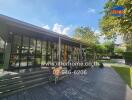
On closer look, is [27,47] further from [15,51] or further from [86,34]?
[86,34]

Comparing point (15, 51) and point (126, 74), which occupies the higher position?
point (15, 51)

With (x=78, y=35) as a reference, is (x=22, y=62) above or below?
below

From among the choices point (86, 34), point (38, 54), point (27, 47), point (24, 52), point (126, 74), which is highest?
point (86, 34)

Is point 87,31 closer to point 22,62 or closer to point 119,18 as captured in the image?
point 22,62

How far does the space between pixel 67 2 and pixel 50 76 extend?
7.83 m

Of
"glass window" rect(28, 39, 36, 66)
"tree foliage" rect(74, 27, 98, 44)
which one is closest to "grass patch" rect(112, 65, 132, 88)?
"glass window" rect(28, 39, 36, 66)

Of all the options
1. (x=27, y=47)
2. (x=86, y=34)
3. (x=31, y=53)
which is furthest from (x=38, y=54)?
(x=86, y=34)

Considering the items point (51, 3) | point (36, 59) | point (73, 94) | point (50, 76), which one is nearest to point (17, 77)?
point (50, 76)

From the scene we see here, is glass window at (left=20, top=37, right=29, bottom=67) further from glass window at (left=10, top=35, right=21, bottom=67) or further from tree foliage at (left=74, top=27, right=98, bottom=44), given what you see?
tree foliage at (left=74, top=27, right=98, bottom=44)

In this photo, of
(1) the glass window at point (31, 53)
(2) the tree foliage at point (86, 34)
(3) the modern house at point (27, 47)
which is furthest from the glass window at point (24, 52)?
(2) the tree foliage at point (86, 34)

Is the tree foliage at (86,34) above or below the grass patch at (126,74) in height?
above

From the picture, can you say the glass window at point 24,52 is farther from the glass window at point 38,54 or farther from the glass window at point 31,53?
the glass window at point 38,54

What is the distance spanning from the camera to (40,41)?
14516mm

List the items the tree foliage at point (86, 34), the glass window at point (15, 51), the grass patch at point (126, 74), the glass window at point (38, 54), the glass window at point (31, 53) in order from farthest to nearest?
the tree foliage at point (86, 34) → the glass window at point (38, 54) → the glass window at point (31, 53) → the glass window at point (15, 51) → the grass patch at point (126, 74)
